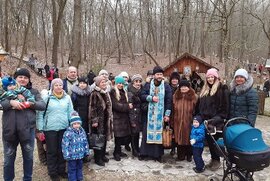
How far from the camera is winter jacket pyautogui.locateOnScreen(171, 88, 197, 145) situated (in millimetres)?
5621

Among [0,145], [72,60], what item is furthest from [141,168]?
[72,60]

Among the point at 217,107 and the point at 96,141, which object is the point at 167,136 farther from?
the point at 96,141

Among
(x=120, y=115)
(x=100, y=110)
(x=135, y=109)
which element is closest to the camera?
(x=100, y=110)

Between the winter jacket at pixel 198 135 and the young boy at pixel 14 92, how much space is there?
9.33 feet

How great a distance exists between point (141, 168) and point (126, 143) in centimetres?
86

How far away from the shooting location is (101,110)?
546 centimetres

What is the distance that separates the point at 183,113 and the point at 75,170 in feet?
7.52

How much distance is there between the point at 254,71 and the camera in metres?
38.2

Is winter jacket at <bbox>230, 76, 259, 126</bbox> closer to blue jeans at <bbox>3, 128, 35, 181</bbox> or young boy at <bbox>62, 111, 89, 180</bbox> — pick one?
young boy at <bbox>62, 111, 89, 180</bbox>

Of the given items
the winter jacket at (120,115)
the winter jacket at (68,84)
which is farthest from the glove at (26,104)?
the winter jacket at (120,115)

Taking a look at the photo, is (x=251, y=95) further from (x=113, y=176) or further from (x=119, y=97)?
(x=113, y=176)

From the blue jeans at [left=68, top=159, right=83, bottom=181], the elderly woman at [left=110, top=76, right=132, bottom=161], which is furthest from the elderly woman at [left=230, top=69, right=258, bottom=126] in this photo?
the blue jeans at [left=68, top=159, right=83, bottom=181]

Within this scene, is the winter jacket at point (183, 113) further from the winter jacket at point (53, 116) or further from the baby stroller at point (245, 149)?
the winter jacket at point (53, 116)

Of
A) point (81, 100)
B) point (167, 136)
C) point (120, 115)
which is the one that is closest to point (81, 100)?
point (81, 100)
